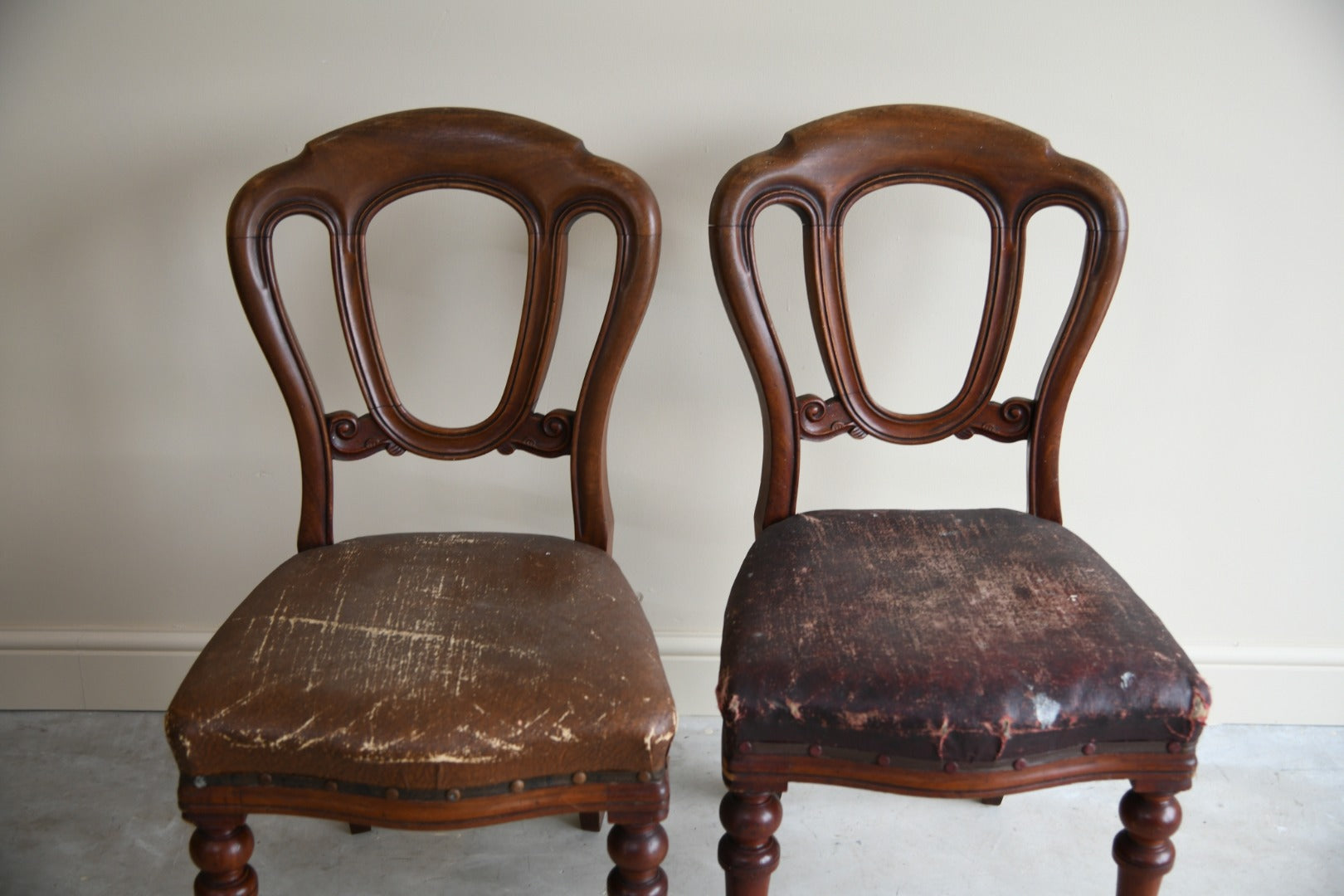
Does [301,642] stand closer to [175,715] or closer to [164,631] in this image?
[175,715]

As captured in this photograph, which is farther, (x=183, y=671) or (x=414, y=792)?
(x=183, y=671)

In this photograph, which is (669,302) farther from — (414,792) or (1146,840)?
(1146,840)

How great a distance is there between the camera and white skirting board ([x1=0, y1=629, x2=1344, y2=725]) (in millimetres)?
1802

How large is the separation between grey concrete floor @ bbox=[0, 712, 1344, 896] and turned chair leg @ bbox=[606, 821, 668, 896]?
16.8 inches

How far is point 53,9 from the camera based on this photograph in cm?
150

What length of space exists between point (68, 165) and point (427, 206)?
537 millimetres

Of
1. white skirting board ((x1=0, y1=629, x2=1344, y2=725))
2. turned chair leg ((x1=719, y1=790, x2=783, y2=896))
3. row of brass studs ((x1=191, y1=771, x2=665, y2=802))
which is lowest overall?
white skirting board ((x1=0, y1=629, x2=1344, y2=725))

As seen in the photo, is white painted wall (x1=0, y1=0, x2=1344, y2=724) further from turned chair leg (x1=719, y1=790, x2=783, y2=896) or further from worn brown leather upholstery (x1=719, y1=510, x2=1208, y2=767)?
turned chair leg (x1=719, y1=790, x2=783, y2=896)

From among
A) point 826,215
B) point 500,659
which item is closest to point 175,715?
point 500,659

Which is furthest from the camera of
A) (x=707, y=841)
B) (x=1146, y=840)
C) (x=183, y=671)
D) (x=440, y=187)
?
(x=183, y=671)

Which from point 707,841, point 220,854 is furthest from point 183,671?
point 707,841

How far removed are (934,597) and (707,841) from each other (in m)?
0.61

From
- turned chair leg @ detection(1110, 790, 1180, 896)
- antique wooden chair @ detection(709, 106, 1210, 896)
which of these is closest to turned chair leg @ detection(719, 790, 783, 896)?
antique wooden chair @ detection(709, 106, 1210, 896)

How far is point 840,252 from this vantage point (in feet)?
4.45
